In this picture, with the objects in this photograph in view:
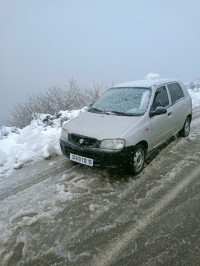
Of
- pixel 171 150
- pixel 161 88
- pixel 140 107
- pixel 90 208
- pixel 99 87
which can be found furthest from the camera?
pixel 99 87

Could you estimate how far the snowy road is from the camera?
2258mm

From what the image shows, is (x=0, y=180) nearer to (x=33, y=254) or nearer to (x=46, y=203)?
(x=46, y=203)

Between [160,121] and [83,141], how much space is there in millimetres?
1737

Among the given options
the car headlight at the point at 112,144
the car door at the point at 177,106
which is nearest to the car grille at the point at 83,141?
the car headlight at the point at 112,144

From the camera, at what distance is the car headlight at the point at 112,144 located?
3.39m

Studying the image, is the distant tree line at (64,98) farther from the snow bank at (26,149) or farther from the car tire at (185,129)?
the car tire at (185,129)

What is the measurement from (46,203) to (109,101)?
251cm

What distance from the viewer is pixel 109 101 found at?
4543 millimetres

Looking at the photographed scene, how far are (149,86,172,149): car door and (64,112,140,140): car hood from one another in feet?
1.71

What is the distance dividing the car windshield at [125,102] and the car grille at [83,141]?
2.90ft

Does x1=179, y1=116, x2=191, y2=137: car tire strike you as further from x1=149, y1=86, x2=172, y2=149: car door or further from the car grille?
the car grille

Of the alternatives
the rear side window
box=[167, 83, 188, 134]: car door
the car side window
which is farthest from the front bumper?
the rear side window

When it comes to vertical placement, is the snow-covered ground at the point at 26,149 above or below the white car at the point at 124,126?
below

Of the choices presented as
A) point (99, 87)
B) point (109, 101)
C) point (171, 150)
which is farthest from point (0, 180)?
Answer: point (99, 87)
